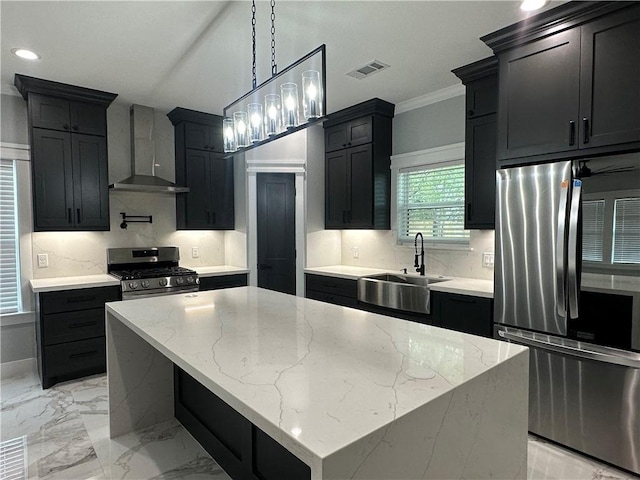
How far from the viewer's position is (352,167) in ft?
14.5

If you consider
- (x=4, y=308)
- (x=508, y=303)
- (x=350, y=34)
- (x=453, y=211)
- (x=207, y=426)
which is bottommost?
(x=207, y=426)

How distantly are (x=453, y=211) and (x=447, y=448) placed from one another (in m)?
3.09

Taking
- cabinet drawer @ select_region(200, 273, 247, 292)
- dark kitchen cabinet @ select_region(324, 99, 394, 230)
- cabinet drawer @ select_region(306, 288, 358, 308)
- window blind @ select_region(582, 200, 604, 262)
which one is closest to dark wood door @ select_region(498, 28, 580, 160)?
window blind @ select_region(582, 200, 604, 262)

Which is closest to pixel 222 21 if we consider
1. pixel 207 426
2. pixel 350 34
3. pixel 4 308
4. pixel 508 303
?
pixel 350 34

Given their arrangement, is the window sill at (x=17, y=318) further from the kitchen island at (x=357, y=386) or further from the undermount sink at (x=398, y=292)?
the undermount sink at (x=398, y=292)

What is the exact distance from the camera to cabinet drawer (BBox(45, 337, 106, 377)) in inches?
134

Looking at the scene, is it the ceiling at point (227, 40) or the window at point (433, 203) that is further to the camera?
the window at point (433, 203)

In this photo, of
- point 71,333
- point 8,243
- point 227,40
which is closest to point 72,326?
point 71,333

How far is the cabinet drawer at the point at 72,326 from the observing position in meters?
3.37

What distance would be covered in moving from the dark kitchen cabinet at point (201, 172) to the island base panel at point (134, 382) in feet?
7.49

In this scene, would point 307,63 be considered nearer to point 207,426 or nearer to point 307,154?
point 207,426

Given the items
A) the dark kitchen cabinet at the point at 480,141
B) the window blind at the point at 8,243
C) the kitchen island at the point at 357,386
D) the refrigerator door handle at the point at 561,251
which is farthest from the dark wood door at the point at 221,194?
the refrigerator door handle at the point at 561,251

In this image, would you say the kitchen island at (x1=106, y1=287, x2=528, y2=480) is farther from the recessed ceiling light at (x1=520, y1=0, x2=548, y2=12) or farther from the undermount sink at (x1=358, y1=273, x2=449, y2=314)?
the recessed ceiling light at (x1=520, y1=0, x2=548, y2=12)

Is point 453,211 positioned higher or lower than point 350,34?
lower
